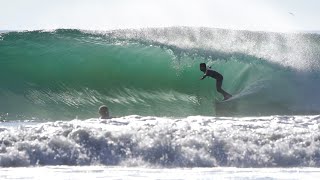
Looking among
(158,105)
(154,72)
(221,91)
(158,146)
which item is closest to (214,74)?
(221,91)

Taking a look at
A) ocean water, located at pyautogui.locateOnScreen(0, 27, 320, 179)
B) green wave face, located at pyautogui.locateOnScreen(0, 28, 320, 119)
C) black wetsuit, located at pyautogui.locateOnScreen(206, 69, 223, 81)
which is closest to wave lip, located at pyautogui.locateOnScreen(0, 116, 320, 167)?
ocean water, located at pyautogui.locateOnScreen(0, 27, 320, 179)

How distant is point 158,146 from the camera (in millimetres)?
9250

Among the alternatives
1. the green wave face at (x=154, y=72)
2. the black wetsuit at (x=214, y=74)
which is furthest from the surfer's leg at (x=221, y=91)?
the green wave face at (x=154, y=72)

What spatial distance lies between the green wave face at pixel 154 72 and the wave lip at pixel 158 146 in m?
5.14

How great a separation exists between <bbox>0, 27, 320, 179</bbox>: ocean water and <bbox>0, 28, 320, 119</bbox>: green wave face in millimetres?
31

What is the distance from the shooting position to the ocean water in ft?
29.2

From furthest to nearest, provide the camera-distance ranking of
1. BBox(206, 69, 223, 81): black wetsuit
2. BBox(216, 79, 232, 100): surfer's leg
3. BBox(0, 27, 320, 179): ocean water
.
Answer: BBox(206, 69, 223, 81): black wetsuit < BBox(216, 79, 232, 100): surfer's leg < BBox(0, 27, 320, 179): ocean water

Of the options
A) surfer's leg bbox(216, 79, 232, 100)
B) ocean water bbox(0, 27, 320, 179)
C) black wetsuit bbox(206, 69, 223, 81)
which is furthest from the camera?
black wetsuit bbox(206, 69, 223, 81)

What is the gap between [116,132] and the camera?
31.6 ft

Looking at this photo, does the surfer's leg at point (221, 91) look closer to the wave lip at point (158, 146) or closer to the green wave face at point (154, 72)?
the green wave face at point (154, 72)

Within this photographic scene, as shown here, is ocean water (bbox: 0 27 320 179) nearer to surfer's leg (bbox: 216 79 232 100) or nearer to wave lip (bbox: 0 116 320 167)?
wave lip (bbox: 0 116 320 167)

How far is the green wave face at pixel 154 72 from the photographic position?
16.4m

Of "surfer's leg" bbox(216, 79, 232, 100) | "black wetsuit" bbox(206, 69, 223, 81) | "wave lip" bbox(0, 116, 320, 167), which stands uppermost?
"black wetsuit" bbox(206, 69, 223, 81)

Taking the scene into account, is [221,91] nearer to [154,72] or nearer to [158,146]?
[154,72]
